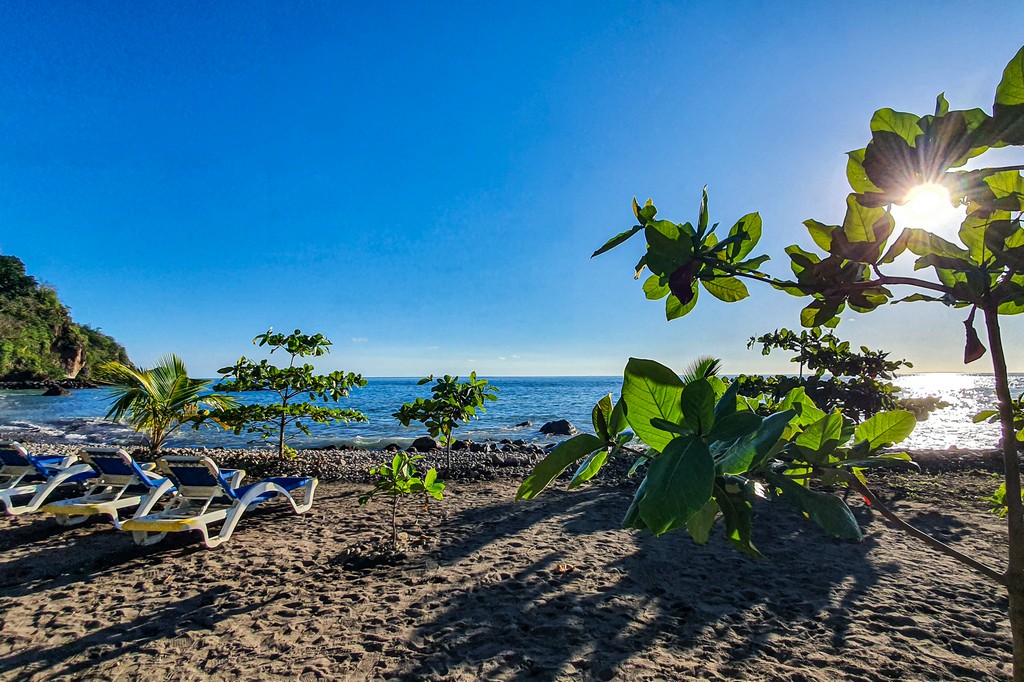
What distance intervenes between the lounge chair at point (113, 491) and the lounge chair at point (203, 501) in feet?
0.72

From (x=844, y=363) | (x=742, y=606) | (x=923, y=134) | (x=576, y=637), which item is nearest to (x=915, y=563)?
(x=742, y=606)

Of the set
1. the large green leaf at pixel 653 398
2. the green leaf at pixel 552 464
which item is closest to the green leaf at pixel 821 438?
the large green leaf at pixel 653 398

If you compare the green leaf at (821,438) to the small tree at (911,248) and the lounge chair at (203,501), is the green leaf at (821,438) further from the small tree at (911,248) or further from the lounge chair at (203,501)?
the lounge chair at (203,501)

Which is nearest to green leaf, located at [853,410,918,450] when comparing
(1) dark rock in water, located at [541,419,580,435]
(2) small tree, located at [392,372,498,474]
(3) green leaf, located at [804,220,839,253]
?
(3) green leaf, located at [804,220,839,253]

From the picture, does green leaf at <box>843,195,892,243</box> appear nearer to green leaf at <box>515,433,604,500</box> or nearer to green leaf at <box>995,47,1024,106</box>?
green leaf at <box>995,47,1024,106</box>

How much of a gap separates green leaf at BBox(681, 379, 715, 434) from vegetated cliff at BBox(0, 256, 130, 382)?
71.7m

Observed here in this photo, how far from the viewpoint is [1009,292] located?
786 millimetres

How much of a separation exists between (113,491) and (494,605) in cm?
579

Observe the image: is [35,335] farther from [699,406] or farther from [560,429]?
[699,406]

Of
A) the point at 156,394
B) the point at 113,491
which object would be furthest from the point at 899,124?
the point at 156,394

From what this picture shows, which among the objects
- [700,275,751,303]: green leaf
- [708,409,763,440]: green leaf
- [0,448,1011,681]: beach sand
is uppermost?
[700,275,751,303]: green leaf

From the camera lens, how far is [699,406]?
62 centimetres

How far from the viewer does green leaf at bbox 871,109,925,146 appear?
2.30 feet

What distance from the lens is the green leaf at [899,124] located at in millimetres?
700
